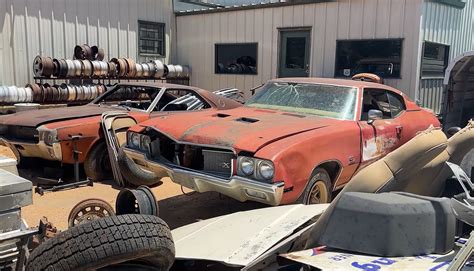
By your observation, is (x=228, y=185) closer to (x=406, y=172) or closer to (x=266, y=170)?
(x=266, y=170)

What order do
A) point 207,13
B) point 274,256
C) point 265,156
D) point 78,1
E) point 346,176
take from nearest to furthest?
point 274,256 → point 265,156 → point 346,176 → point 78,1 → point 207,13

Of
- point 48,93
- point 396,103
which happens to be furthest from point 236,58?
point 396,103

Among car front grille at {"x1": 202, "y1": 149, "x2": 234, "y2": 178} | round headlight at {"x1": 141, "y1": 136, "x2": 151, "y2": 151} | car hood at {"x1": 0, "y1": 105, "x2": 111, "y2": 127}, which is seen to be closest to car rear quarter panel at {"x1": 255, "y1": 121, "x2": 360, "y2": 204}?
car front grille at {"x1": 202, "y1": 149, "x2": 234, "y2": 178}

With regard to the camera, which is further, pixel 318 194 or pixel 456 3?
pixel 456 3

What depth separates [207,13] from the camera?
1432cm

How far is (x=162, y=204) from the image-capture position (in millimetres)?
5801

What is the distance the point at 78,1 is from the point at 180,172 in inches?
381

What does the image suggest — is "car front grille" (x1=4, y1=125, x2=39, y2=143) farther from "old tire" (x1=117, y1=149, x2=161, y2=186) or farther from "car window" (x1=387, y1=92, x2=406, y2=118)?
→ "car window" (x1=387, y1=92, x2=406, y2=118)

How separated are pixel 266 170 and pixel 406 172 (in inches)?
58.3

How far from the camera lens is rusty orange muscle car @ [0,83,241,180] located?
618 cm

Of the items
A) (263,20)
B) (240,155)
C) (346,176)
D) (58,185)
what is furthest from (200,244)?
(263,20)

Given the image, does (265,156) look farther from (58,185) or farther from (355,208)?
(58,185)

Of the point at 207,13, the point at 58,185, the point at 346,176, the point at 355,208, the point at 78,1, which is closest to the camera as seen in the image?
the point at 355,208

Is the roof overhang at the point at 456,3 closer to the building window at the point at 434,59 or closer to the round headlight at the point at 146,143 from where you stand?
the building window at the point at 434,59
